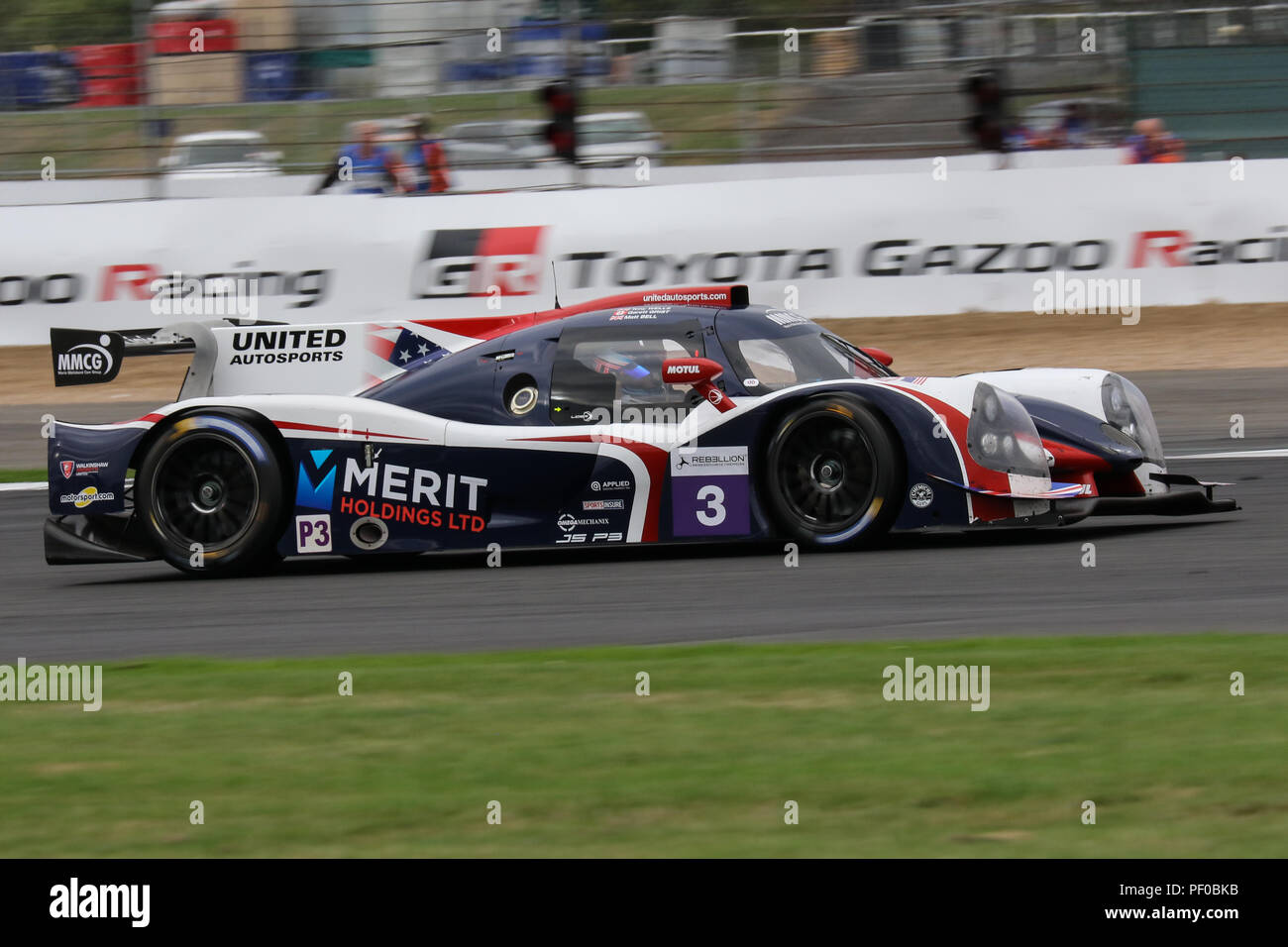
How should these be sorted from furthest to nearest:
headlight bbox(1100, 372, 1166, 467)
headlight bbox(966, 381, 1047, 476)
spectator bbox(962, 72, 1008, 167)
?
1. spectator bbox(962, 72, 1008, 167)
2. headlight bbox(1100, 372, 1166, 467)
3. headlight bbox(966, 381, 1047, 476)

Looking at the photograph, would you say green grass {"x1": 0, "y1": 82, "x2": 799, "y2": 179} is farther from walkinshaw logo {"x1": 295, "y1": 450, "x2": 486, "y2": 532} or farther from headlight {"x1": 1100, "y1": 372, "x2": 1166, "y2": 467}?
walkinshaw logo {"x1": 295, "y1": 450, "x2": 486, "y2": 532}

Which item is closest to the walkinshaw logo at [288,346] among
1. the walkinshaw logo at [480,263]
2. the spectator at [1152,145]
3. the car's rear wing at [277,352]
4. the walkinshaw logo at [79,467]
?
the car's rear wing at [277,352]

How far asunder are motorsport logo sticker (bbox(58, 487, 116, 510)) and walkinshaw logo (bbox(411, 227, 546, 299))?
7.96m

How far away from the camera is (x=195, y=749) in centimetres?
560

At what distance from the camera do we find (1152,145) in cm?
1761

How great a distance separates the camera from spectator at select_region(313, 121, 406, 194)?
59.3ft

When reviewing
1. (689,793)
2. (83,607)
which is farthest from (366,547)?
(689,793)

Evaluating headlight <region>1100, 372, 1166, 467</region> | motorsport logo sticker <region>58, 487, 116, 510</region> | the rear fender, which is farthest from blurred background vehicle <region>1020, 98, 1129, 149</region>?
motorsport logo sticker <region>58, 487, 116, 510</region>

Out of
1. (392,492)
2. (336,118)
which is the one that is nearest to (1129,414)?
(392,492)

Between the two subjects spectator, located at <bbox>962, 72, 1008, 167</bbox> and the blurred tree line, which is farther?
the blurred tree line

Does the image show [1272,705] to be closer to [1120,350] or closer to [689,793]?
[689,793]

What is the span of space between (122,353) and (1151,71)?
39.4 feet

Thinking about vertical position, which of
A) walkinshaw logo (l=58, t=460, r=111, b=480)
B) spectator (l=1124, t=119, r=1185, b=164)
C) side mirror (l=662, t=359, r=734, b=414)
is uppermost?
spectator (l=1124, t=119, r=1185, b=164)

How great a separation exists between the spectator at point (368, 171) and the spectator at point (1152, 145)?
23.6ft
